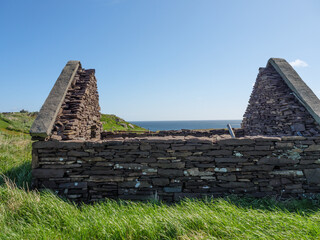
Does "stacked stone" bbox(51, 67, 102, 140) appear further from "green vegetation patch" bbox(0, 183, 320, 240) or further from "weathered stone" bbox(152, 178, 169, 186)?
"weathered stone" bbox(152, 178, 169, 186)

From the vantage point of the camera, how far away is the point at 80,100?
5.98 meters

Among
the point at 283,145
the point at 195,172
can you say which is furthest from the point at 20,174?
the point at 283,145

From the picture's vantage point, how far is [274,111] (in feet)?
21.7

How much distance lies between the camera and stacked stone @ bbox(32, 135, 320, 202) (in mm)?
4781

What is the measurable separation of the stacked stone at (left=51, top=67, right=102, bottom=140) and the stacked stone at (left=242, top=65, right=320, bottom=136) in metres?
5.95

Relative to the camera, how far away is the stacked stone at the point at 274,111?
18.0 feet

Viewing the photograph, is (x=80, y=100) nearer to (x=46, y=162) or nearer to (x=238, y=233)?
(x=46, y=162)

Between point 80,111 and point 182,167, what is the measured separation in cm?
346

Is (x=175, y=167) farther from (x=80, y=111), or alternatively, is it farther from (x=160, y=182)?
(x=80, y=111)

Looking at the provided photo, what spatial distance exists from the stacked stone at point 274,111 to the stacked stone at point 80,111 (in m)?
5.95

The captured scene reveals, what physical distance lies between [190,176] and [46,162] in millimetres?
3507

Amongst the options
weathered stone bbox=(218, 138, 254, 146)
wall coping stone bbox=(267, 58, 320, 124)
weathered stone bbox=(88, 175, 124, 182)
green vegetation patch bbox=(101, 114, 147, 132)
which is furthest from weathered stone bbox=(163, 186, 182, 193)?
green vegetation patch bbox=(101, 114, 147, 132)

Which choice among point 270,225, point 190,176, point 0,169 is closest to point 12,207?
point 0,169

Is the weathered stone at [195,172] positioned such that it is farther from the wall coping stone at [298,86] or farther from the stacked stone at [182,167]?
the wall coping stone at [298,86]
